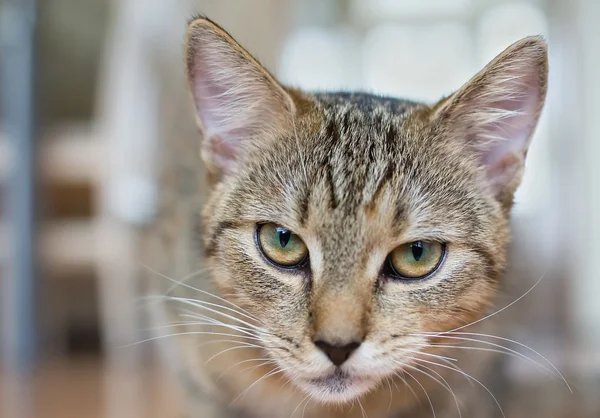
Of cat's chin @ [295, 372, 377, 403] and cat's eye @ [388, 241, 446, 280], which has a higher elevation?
cat's eye @ [388, 241, 446, 280]

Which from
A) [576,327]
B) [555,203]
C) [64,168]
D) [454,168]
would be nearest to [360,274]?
[454,168]

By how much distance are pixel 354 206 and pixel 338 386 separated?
0.58 ft

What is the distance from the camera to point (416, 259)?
2.14 feet

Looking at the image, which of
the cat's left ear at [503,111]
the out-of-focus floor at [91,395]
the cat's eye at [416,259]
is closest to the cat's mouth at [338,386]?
the cat's eye at [416,259]

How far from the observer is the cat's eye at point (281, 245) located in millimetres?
654

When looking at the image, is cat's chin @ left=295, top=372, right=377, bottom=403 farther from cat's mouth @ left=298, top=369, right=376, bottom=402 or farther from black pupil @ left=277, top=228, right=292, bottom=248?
black pupil @ left=277, top=228, right=292, bottom=248

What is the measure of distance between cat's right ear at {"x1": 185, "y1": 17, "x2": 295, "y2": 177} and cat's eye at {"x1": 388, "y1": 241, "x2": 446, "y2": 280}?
20 centimetres

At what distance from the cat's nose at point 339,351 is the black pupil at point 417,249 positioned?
12cm

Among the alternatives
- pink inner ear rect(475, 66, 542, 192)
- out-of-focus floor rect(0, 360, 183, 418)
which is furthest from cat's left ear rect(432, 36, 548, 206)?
out-of-focus floor rect(0, 360, 183, 418)

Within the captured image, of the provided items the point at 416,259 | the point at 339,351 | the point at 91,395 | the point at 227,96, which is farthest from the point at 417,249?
the point at 91,395

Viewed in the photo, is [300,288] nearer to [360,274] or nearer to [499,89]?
[360,274]

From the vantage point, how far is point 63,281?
2201 mm

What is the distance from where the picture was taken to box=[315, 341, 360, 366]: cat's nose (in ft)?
1.94

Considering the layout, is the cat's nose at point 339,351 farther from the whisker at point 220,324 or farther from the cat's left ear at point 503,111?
the cat's left ear at point 503,111
